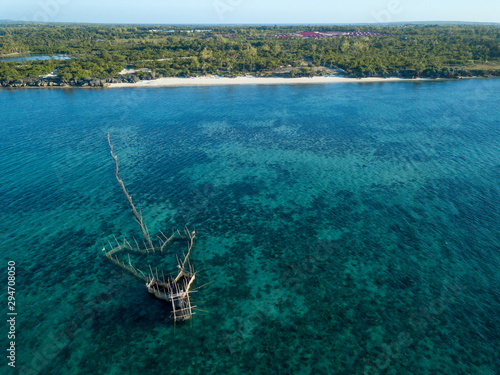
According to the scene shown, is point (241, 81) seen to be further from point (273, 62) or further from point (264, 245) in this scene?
point (264, 245)

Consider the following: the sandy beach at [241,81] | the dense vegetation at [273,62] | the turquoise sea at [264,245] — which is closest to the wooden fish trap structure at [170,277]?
the turquoise sea at [264,245]

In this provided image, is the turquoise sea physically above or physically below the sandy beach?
below

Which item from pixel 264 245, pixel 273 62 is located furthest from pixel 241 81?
pixel 264 245

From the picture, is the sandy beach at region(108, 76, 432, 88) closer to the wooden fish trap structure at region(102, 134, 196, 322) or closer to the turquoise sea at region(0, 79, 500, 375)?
the turquoise sea at region(0, 79, 500, 375)

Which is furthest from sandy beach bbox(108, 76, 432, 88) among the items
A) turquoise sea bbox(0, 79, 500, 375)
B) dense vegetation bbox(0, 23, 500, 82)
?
turquoise sea bbox(0, 79, 500, 375)

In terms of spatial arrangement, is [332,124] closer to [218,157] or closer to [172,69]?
[218,157]

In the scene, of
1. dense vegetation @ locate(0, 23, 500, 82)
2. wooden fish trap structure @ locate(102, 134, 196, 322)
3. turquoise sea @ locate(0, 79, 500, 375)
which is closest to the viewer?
turquoise sea @ locate(0, 79, 500, 375)
